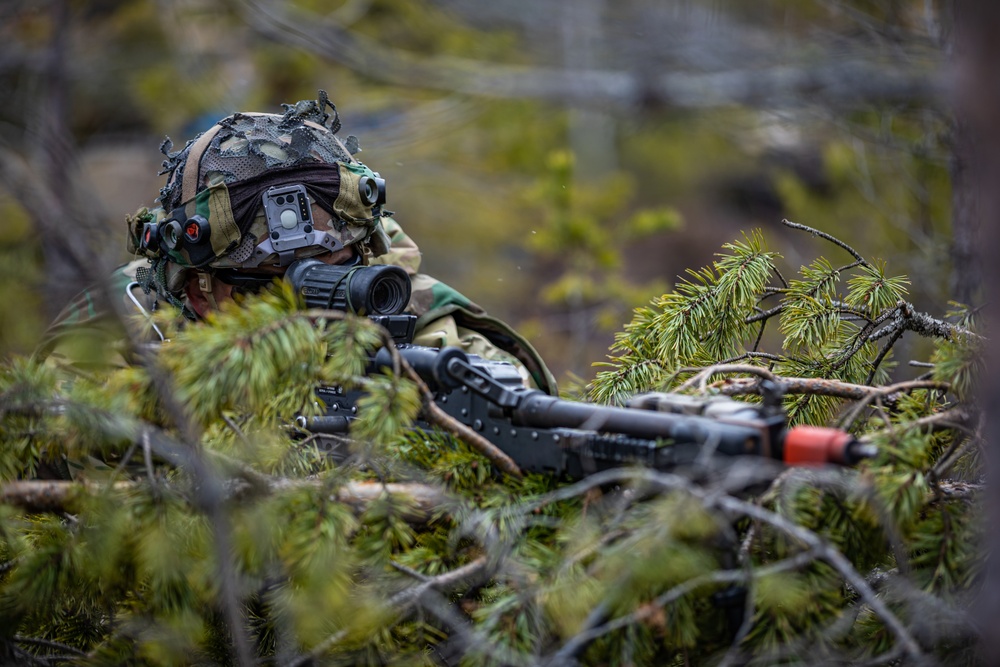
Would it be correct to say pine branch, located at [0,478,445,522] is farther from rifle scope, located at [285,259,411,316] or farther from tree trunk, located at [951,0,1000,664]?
tree trunk, located at [951,0,1000,664]

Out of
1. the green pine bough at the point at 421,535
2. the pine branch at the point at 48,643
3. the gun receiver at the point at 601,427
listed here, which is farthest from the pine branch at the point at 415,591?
the pine branch at the point at 48,643

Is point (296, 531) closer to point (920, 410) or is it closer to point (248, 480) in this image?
point (248, 480)

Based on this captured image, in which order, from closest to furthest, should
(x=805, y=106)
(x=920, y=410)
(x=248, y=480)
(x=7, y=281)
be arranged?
(x=248, y=480) < (x=920, y=410) < (x=7, y=281) < (x=805, y=106)

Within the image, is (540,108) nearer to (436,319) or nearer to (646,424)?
(436,319)

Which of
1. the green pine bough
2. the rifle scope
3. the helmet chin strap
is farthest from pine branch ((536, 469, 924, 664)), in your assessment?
the helmet chin strap

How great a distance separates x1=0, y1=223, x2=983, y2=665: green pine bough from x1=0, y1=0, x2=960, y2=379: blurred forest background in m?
3.79

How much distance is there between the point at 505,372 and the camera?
2035mm

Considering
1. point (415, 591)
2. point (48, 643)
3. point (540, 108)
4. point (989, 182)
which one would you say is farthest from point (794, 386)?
point (540, 108)

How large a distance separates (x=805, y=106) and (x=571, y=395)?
21.2 ft

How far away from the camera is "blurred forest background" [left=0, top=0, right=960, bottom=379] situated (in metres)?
6.59

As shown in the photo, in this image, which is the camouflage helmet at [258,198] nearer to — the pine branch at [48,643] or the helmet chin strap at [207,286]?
the helmet chin strap at [207,286]

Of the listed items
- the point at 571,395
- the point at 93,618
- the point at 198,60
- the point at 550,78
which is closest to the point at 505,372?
the point at 571,395

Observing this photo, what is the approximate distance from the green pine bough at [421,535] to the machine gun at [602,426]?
0.15ft

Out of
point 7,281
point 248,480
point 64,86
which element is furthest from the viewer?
point 64,86
